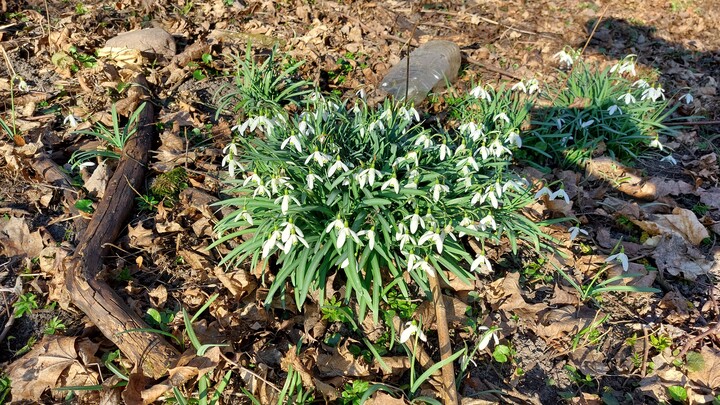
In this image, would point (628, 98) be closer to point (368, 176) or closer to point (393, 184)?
point (393, 184)

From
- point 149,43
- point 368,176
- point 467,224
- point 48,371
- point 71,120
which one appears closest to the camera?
point 48,371

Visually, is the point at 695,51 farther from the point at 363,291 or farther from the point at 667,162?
the point at 363,291

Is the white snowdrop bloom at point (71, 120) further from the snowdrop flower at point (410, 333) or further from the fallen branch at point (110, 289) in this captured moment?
the snowdrop flower at point (410, 333)

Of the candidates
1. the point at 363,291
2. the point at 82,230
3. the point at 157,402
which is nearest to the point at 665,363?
the point at 363,291

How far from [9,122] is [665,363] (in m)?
4.29

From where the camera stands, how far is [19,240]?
9.05ft

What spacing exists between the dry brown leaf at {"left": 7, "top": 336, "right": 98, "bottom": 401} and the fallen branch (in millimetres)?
161

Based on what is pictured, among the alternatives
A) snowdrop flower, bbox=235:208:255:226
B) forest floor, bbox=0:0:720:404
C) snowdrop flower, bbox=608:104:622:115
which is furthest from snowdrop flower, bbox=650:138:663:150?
snowdrop flower, bbox=235:208:255:226

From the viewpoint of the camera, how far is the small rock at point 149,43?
4.36m

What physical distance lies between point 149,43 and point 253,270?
110 inches

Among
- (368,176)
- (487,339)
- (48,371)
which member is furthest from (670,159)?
(48,371)

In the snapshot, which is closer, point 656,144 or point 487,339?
point 487,339

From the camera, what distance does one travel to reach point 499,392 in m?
2.32

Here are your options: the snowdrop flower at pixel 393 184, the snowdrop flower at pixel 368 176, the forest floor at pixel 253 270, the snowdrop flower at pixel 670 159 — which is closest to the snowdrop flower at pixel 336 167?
the snowdrop flower at pixel 368 176
